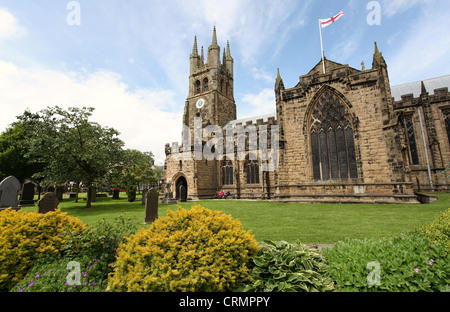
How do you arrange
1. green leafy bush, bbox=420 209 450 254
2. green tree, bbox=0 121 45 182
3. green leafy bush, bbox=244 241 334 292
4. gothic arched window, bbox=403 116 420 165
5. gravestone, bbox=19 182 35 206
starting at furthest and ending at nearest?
1. green tree, bbox=0 121 45 182
2. gothic arched window, bbox=403 116 420 165
3. gravestone, bbox=19 182 35 206
4. green leafy bush, bbox=420 209 450 254
5. green leafy bush, bbox=244 241 334 292

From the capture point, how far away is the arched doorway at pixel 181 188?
23.6m

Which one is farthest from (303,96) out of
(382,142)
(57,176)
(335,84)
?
(57,176)

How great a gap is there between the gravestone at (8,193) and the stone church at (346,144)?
13.9m

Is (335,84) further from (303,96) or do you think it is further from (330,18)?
(330,18)

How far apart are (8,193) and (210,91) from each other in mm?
26387

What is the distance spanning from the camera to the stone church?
563 inches

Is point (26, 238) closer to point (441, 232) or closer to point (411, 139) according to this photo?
point (441, 232)

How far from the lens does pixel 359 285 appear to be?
9.10 feet

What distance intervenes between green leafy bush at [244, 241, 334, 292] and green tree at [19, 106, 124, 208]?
15834 mm
